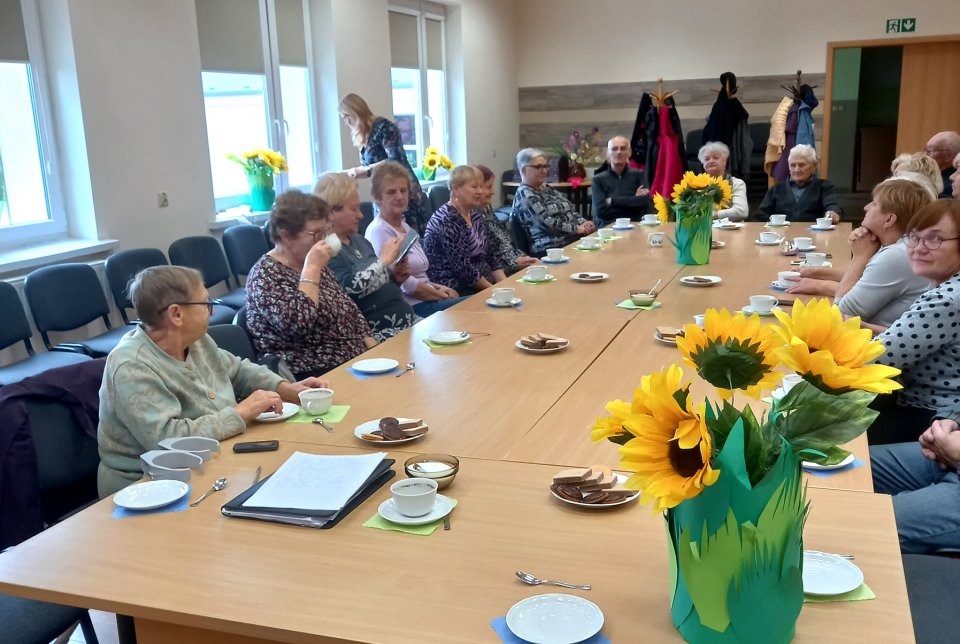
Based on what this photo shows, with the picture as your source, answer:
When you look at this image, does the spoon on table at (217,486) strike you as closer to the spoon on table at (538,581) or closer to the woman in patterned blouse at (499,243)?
the spoon on table at (538,581)

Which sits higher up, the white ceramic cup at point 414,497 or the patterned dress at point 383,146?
the patterned dress at point 383,146

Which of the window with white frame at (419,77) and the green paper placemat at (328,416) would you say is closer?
the green paper placemat at (328,416)

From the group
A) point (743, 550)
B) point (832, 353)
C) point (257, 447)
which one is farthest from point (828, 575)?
point (257, 447)

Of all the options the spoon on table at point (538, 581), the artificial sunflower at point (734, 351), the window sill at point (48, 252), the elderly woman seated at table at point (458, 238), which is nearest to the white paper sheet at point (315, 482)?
the spoon on table at point (538, 581)

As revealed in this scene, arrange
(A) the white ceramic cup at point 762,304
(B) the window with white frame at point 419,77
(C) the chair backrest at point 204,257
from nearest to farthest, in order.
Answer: (A) the white ceramic cup at point 762,304 → (C) the chair backrest at point 204,257 → (B) the window with white frame at point 419,77

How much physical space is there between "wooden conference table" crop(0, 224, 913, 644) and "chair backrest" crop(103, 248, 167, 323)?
288cm

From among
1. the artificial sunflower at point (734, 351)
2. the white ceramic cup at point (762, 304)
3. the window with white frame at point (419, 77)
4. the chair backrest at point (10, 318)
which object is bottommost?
the chair backrest at point (10, 318)

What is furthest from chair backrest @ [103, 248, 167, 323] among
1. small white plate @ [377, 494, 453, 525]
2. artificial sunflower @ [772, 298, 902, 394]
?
artificial sunflower @ [772, 298, 902, 394]

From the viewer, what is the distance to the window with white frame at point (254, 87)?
617cm

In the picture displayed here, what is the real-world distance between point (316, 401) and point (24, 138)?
3522 mm

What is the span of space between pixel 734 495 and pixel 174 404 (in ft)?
5.06

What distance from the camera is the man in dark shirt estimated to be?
722cm

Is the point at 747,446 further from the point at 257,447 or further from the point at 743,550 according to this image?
the point at 257,447

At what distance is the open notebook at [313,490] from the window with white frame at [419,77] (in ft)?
22.5
